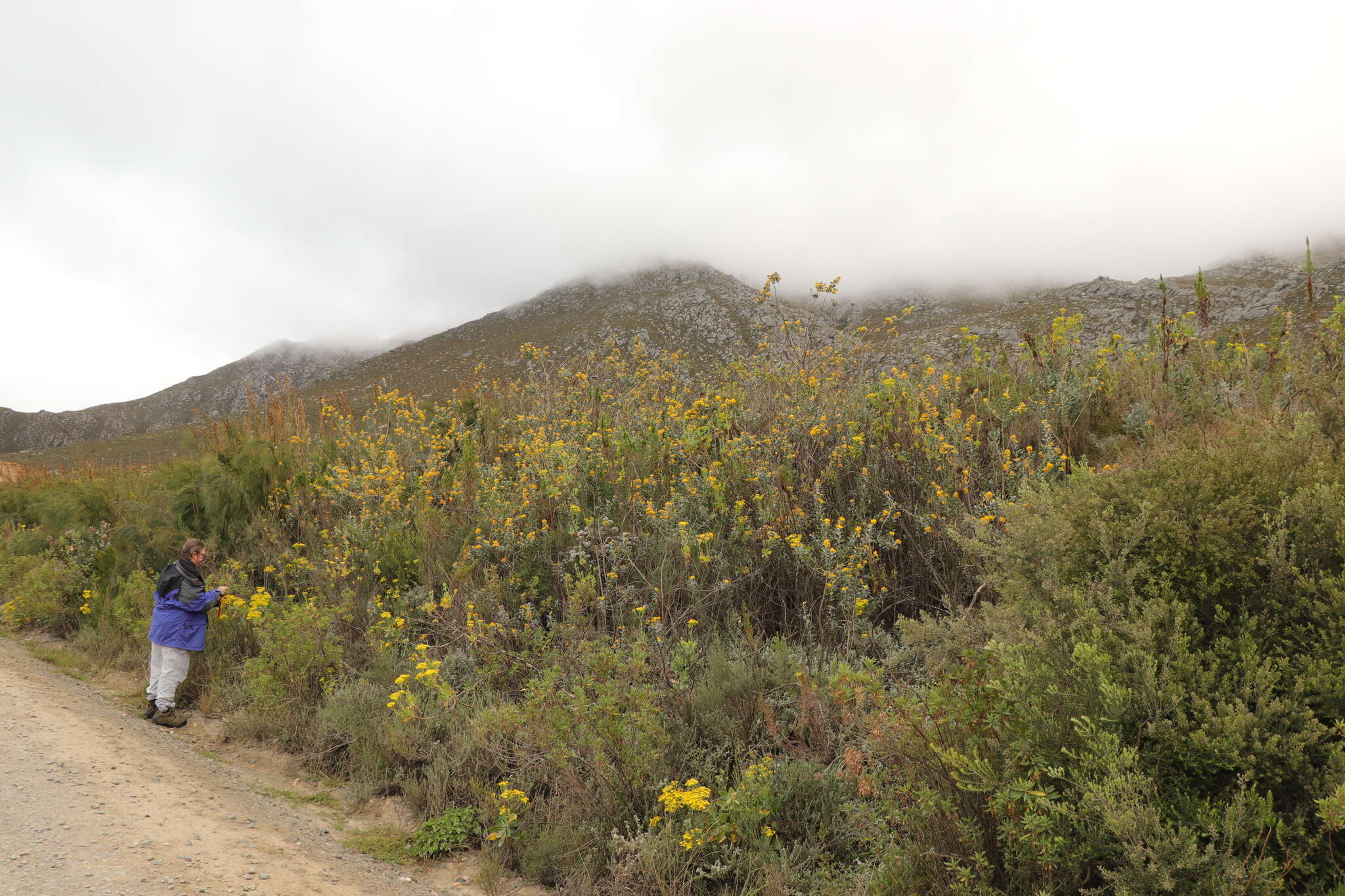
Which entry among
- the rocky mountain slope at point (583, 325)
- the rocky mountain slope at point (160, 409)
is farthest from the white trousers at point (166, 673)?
the rocky mountain slope at point (160, 409)

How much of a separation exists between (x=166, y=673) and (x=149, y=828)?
244 centimetres

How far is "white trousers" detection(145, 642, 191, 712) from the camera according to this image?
5.20m

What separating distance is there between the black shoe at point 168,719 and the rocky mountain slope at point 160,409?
7595 cm

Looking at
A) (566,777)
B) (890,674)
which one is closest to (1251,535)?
(890,674)

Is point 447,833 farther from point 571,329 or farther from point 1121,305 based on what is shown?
point 571,329

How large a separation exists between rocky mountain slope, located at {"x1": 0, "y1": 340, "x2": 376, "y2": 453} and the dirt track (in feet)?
252

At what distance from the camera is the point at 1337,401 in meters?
2.50

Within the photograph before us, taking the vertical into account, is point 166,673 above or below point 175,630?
below

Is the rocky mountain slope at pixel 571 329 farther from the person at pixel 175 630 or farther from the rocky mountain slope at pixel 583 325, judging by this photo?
the person at pixel 175 630

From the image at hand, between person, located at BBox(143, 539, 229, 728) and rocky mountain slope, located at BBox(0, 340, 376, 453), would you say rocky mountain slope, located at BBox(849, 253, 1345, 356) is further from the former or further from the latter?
rocky mountain slope, located at BBox(0, 340, 376, 453)

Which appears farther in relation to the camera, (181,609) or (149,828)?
(181,609)

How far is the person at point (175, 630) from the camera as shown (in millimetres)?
5203

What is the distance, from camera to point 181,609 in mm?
5488

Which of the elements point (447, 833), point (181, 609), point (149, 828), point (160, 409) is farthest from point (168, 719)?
point (160, 409)
